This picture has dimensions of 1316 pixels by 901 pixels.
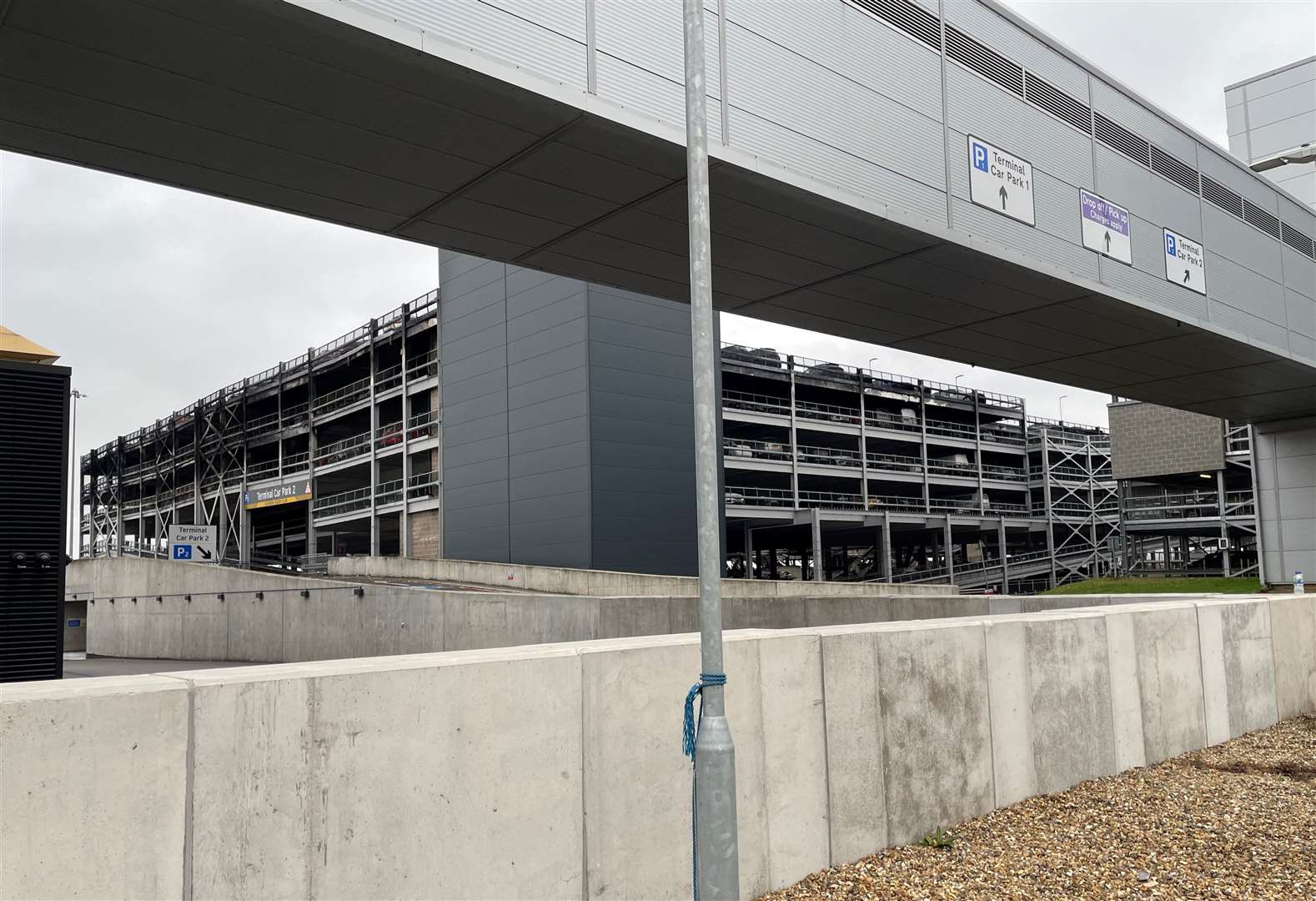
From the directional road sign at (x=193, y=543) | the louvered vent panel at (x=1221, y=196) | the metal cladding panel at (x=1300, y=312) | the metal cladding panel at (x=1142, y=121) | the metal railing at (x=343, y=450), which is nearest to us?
the metal cladding panel at (x=1142, y=121)

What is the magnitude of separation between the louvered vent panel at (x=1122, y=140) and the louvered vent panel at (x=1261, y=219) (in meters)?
5.08

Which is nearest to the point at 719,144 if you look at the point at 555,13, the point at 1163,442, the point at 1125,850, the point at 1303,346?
the point at 555,13

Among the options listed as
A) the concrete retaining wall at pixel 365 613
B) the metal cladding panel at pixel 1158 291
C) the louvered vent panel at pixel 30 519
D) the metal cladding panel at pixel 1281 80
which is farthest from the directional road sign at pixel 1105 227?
the metal cladding panel at pixel 1281 80

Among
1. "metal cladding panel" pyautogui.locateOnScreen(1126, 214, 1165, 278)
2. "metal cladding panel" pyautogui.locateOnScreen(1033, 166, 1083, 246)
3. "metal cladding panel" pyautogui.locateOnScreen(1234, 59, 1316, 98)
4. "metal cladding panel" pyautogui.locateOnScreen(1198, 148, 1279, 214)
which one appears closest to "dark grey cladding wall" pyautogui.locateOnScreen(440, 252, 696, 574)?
"metal cladding panel" pyautogui.locateOnScreen(1234, 59, 1316, 98)

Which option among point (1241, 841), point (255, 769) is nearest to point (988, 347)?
point (1241, 841)

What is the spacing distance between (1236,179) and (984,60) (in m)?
10.4

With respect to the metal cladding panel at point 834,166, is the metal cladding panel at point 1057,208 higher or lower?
higher

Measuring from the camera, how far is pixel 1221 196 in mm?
20953

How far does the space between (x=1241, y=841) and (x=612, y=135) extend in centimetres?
833

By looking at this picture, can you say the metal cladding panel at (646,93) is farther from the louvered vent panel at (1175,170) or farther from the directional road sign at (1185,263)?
the louvered vent panel at (1175,170)

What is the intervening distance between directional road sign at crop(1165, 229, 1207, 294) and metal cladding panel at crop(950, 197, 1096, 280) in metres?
3.19

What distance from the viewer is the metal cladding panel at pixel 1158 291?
16.8 metres

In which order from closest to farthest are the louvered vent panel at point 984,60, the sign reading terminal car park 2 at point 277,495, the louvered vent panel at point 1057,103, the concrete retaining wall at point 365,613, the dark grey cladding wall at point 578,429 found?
the louvered vent panel at point 984,60 → the louvered vent panel at point 1057,103 → the concrete retaining wall at point 365,613 → the dark grey cladding wall at point 578,429 → the sign reading terminal car park 2 at point 277,495

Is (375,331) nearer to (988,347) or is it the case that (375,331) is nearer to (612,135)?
(988,347)
